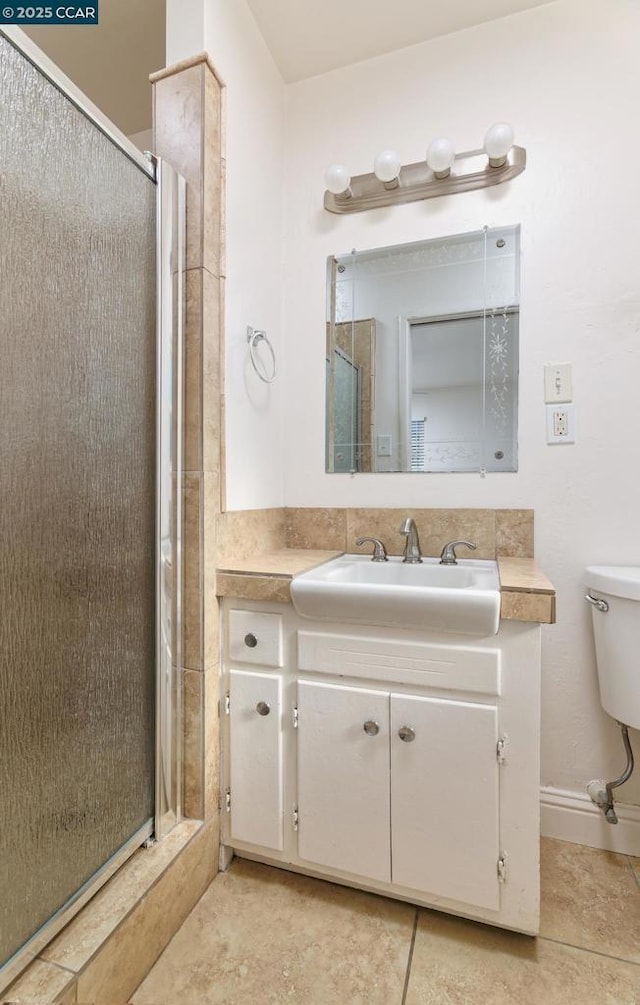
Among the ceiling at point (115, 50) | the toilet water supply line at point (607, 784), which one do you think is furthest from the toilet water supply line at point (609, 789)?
the ceiling at point (115, 50)

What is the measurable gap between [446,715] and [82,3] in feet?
7.12

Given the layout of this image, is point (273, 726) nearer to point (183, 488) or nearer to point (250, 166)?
point (183, 488)

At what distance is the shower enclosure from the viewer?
0.83 m

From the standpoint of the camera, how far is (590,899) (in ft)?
3.99

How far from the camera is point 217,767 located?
1.29m

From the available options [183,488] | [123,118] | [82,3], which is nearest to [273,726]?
[183,488]

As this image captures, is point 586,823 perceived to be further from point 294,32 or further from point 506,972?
point 294,32

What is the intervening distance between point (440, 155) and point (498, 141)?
17 centimetres

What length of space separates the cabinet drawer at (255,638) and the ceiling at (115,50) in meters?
1.80

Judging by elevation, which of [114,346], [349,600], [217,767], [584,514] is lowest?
[217,767]

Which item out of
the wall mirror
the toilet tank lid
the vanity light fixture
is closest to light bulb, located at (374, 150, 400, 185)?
the vanity light fixture

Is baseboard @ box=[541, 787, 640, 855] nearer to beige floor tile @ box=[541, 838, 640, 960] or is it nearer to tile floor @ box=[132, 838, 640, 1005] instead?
beige floor tile @ box=[541, 838, 640, 960]

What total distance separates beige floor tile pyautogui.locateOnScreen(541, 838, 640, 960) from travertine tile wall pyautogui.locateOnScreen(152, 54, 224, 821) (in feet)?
2.89

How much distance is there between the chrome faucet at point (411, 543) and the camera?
4.89 feet
